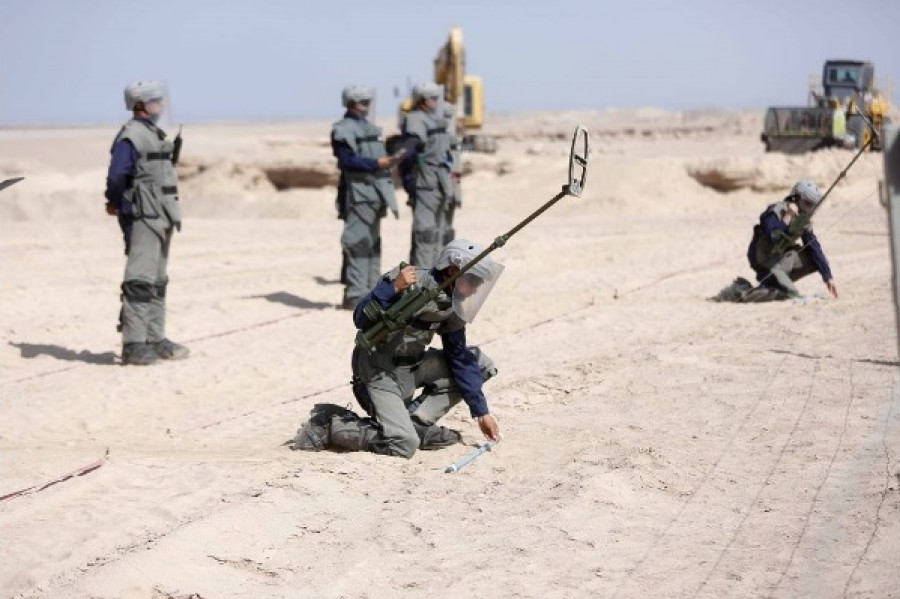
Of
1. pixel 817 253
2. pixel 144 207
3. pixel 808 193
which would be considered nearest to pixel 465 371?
pixel 144 207

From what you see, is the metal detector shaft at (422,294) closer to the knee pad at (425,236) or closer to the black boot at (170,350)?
the black boot at (170,350)

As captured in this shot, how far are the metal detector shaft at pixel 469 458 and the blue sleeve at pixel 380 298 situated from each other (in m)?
0.84

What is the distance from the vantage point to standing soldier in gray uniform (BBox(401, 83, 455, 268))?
44.3 ft

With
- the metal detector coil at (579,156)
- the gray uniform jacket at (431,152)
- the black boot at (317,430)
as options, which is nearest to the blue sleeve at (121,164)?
the black boot at (317,430)

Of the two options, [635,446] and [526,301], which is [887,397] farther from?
[526,301]

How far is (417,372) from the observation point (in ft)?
24.2

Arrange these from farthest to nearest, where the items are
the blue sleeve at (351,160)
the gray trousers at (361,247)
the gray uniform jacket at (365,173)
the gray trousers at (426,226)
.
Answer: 1. the gray trousers at (426,226)
2. the gray trousers at (361,247)
3. the gray uniform jacket at (365,173)
4. the blue sleeve at (351,160)

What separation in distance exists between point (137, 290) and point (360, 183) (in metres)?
2.70

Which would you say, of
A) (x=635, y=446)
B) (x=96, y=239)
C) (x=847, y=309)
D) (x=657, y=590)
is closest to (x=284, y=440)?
(x=635, y=446)

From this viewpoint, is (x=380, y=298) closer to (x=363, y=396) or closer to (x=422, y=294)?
(x=422, y=294)

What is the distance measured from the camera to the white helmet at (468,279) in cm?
682

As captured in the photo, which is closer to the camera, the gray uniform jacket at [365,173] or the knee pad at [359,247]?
the gray uniform jacket at [365,173]

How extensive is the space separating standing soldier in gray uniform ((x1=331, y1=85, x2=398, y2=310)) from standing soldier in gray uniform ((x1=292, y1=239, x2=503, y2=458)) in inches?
200

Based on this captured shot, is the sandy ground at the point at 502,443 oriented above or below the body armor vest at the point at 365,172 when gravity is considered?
below
